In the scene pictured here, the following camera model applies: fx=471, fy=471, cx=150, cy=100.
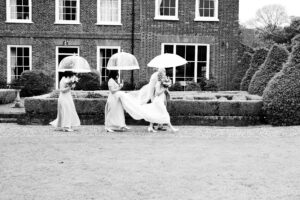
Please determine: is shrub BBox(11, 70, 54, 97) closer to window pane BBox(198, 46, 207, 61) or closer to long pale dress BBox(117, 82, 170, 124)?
window pane BBox(198, 46, 207, 61)

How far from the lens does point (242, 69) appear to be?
24969mm

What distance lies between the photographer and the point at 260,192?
6613 millimetres

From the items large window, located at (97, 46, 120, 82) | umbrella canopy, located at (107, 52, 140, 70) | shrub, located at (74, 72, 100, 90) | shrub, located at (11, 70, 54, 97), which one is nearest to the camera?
umbrella canopy, located at (107, 52, 140, 70)

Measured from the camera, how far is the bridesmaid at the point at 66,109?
1315 cm

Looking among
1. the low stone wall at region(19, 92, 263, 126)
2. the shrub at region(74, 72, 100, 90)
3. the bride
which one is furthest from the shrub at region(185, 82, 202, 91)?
the bride

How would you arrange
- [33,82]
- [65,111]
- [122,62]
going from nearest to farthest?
[65,111] < [122,62] < [33,82]

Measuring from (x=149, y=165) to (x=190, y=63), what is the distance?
17011 mm

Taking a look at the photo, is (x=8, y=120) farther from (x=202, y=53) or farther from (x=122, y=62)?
(x=202, y=53)

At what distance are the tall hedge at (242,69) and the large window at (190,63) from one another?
1.52 m

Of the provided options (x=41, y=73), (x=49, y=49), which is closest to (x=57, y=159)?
(x=41, y=73)

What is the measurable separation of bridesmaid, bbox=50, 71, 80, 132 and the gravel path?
479mm

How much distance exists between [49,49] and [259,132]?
1454 centimetres

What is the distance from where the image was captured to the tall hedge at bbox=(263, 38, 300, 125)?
47.0ft

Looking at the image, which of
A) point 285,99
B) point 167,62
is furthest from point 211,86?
point 167,62
